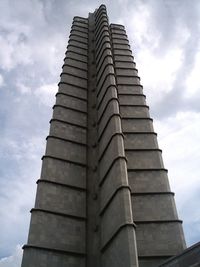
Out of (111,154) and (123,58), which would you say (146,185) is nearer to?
(111,154)

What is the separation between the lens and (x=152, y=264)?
11.8m

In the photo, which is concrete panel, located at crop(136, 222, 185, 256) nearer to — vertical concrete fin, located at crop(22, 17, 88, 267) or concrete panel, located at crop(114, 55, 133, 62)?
vertical concrete fin, located at crop(22, 17, 88, 267)

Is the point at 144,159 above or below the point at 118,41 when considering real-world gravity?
below

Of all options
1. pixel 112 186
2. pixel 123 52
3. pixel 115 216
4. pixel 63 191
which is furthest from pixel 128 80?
pixel 115 216

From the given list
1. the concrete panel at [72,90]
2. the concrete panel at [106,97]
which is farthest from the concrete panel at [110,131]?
the concrete panel at [72,90]

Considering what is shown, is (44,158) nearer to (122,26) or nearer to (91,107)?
(91,107)

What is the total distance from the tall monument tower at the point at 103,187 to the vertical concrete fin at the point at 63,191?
4 centimetres

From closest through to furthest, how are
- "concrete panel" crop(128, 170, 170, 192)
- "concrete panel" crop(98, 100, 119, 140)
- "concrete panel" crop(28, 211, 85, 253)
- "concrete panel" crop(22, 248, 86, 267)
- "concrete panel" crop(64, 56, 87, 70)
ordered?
"concrete panel" crop(22, 248, 86, 267)
"concrete panel" crop(28, 211, 85, 253)
"concrete panel" crop(128, 170, 170, 192)
"concrete panel" crop(98, 100, 119, 140)
"concrete panel" crop(64, 56, 87, 70)

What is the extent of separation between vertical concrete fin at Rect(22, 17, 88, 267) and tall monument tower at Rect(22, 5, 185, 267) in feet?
0.12

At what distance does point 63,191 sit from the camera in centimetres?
1488

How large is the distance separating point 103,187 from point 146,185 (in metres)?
1.87

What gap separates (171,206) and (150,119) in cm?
616

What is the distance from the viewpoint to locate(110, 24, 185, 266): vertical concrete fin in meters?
12.2

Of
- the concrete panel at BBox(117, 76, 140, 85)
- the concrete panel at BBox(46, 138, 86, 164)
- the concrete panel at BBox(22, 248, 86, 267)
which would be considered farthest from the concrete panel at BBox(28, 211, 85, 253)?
the concrete panel at BBox(117, 76, 140, 85)
